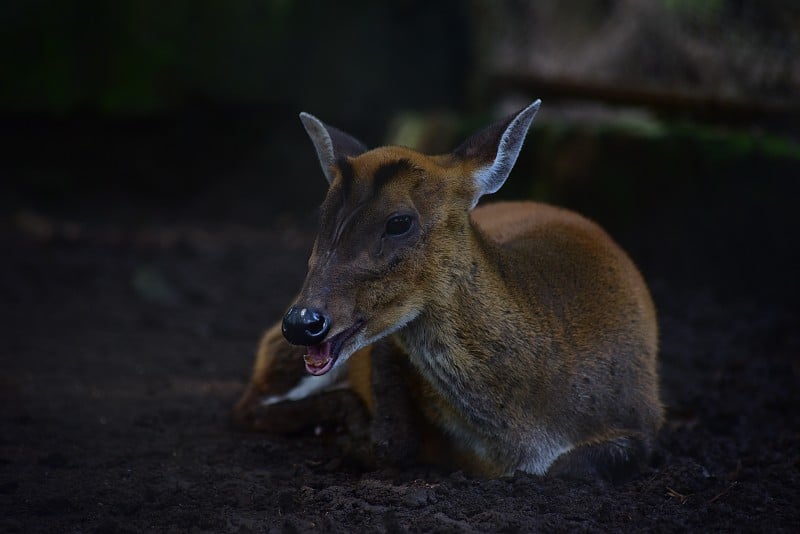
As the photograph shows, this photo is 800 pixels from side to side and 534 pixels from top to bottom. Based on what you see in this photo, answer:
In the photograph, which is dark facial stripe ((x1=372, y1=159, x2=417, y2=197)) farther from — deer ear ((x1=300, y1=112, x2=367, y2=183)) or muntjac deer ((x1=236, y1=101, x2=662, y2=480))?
deer ear ((x1=300, y1=112, x2=367, y2=183))

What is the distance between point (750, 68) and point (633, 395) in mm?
4158

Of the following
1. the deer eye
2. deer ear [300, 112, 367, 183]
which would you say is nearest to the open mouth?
the deer eye

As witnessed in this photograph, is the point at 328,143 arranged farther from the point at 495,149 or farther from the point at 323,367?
the point at 323,367

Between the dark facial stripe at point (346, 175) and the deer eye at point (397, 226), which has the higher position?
the dark facial stripe at point (346, 175)

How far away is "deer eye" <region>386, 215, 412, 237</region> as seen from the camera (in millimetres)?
3951

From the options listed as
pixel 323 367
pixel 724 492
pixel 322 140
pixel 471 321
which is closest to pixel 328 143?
pixel 322 140

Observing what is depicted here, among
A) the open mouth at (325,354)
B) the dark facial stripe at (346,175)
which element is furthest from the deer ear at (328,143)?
the open mouth at (325,354)

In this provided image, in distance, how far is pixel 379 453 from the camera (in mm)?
4461

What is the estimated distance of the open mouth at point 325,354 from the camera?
12.4 ft

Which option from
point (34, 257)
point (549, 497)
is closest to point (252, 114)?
point (34, 257)

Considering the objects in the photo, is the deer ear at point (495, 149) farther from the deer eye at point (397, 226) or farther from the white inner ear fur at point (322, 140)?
the white inner ear fur at point (322, 140)

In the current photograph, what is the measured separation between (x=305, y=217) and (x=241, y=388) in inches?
189

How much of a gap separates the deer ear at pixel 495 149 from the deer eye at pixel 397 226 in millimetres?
386

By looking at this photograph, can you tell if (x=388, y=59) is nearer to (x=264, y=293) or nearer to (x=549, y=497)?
(x=264, y=293)
